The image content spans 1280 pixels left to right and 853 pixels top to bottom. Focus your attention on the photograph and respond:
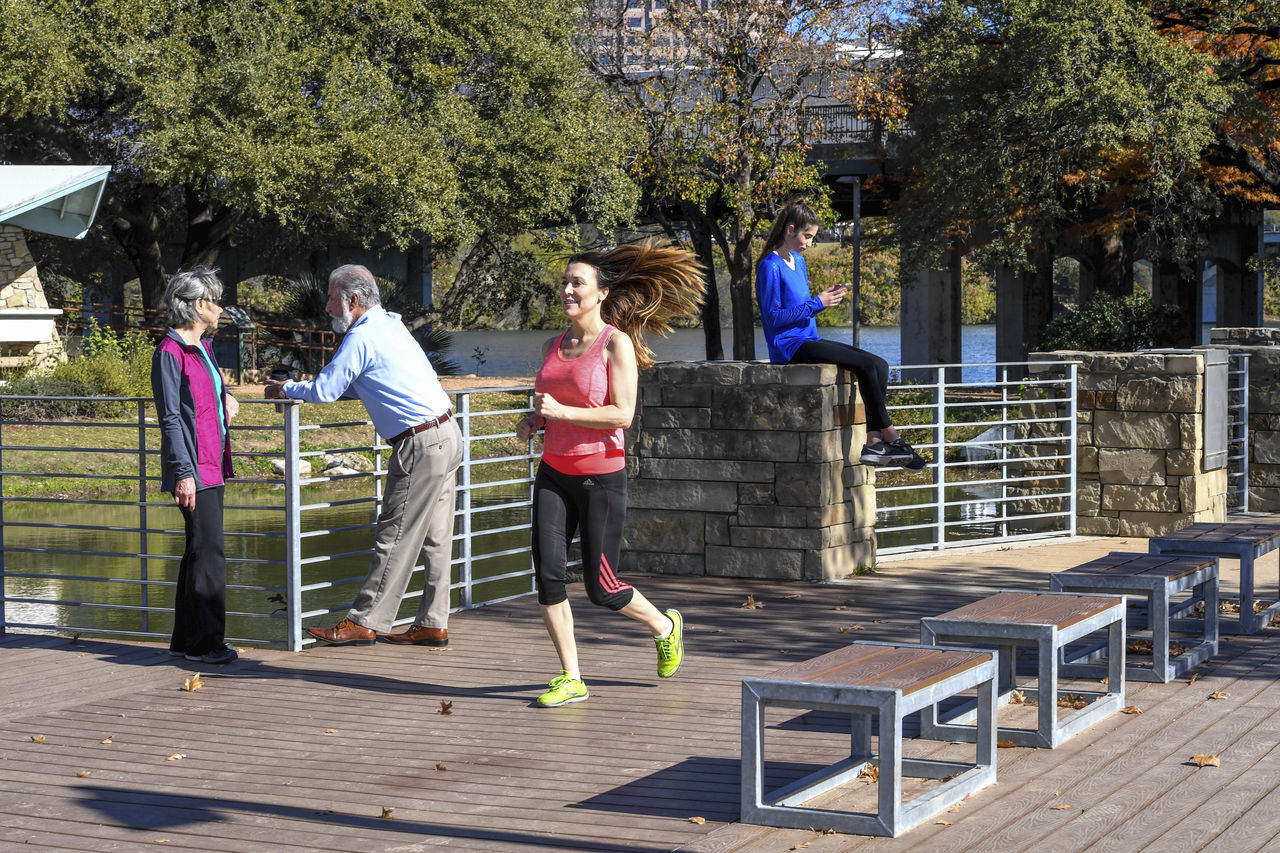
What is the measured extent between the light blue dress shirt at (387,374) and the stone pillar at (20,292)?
69.1ft

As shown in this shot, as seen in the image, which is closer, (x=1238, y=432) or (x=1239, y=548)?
(x=1239, y=548)

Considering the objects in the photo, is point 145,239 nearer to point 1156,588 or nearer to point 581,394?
point 581,394

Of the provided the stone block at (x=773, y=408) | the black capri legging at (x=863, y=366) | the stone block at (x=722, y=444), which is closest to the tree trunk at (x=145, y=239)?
the stone block at (x=722, y=444)

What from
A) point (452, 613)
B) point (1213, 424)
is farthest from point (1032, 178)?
point (452, 613)

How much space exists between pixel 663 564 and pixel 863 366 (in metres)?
1.97

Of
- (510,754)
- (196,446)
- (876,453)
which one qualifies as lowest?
(510,754)

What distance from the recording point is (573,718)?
6.05m

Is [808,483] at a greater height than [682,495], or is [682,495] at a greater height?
[808,483]

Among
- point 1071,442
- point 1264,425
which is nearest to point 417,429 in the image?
point 1071,442

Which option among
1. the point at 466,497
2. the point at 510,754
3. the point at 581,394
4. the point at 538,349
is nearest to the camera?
the point at 510,754

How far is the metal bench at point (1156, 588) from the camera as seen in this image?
6.52m

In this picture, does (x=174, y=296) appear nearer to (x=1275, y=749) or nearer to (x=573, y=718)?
(x=573, y=718)

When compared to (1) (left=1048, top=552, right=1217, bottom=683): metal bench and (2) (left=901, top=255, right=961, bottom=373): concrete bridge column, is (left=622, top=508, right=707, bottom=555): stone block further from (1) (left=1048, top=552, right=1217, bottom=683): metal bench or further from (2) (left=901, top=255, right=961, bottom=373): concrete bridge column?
(2) (left=901, top=255, right=961, bottom=373): concrete bridge column

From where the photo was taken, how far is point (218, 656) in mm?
7145
